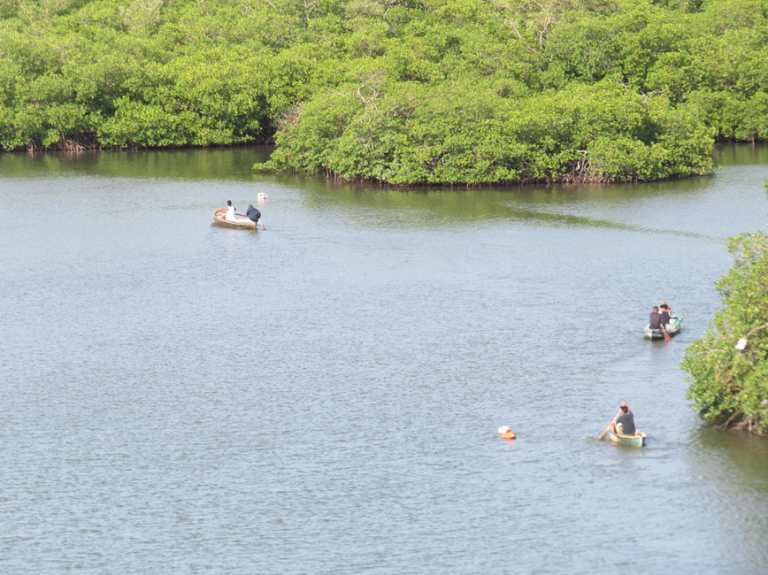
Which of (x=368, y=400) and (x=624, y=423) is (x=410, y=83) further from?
(x=624, y=423)

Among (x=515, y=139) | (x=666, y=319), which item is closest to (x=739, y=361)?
(x=666, y=319)

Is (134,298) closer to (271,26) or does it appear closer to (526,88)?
(526,88)

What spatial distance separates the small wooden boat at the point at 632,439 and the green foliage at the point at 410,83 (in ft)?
123

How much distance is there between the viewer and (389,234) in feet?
159

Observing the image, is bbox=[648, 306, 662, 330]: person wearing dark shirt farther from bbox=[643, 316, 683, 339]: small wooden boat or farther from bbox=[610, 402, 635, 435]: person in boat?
bbox=[610, 402, 635, 435]: person in boat

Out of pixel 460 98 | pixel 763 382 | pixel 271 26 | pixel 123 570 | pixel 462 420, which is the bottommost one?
pixel 123 570

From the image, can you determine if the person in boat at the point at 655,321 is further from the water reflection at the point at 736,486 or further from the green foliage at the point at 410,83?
the green foliage at the point at 410,83

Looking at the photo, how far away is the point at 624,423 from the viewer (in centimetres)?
2392

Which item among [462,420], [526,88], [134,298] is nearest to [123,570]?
[462,420]

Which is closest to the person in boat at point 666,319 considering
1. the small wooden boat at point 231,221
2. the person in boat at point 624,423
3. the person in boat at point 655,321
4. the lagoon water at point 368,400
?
the person in boat at point 655,321

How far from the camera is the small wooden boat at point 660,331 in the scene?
31266 mm

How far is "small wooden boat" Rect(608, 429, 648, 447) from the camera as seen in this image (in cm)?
2389

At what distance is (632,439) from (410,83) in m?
47.4

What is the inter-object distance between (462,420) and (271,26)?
236 feet
